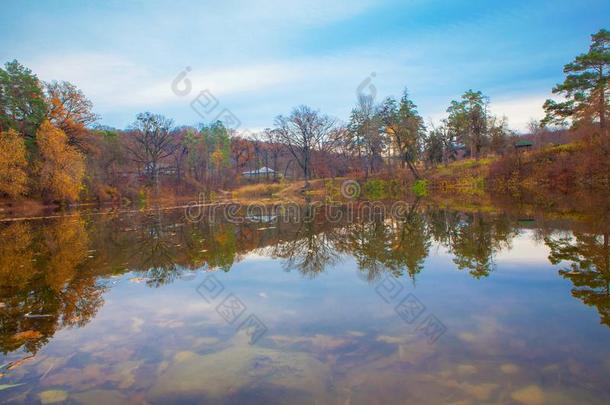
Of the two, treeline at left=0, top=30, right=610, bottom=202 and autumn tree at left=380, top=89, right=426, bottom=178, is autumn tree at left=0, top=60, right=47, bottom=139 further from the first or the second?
autumn tree at left=380, top=89, right=426, bottom=178

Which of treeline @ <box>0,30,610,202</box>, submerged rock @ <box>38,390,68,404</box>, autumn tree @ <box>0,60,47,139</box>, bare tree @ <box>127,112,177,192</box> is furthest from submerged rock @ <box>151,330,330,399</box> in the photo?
bare tree @ <box>127,112,177,192</box>

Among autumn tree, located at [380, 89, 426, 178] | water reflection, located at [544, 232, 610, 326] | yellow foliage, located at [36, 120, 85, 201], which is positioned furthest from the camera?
autumn tree, located at [380, 89, 426, 178]

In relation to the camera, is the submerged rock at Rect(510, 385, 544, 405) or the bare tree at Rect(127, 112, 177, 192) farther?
the bare tree at Rect(127, 112, 177, 192)

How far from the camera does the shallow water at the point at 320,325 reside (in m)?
3.40

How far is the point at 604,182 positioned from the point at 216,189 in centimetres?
5042

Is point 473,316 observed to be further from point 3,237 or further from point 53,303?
point 3,237

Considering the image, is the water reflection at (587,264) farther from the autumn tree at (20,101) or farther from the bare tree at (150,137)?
the bare tree at (150,137)

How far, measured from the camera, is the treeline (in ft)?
118

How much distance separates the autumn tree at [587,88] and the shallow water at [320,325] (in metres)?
30.0

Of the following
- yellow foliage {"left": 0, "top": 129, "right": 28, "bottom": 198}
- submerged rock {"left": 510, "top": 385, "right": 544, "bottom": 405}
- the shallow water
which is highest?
yellow foliage {"left": 0, "top": 129, "right": 28, "bottom": 198}

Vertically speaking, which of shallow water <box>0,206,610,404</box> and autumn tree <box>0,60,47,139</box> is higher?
autumn tree <box>0,60,47,139</box>
